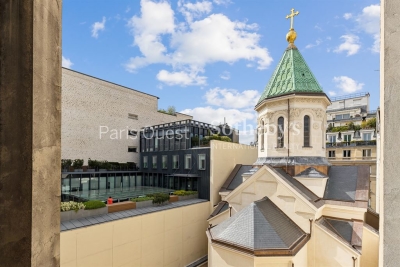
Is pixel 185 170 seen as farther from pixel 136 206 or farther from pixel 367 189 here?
pixel 367 189

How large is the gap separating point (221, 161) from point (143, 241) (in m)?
10.1

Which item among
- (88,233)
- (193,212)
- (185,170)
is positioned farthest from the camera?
(185,170)

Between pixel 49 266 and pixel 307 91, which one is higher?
pixel 307 91

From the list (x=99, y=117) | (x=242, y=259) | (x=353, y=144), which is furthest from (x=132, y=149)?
(x=353, y=144)

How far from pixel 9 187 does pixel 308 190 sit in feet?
51.9

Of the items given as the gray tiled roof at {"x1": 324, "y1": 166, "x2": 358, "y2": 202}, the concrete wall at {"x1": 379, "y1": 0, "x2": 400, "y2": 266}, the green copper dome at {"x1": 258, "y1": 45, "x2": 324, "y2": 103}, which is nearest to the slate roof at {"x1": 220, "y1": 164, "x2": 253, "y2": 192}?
the gray tiled roof at {"x1": 324, "y1": 166, "x2": 358, "y2": 202}

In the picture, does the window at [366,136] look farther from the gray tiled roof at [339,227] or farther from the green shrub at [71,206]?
the green shrub at [71,206]

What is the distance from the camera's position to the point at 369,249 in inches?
472

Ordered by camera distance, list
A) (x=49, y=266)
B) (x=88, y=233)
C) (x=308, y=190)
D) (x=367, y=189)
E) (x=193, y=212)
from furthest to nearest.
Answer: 1. (x=193, y=212)
2. (x=308, y=190)
3. (x=367, y=189)
4. (x=88, y=233)
5. (x=49, y=266)

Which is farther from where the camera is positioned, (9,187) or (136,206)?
(136,206)

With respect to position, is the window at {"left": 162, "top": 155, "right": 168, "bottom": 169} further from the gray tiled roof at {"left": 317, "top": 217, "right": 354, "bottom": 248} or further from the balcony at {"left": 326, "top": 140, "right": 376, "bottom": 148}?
the balcony at {"left": 326, "top": 140, "right": 376, "bottom": 148}

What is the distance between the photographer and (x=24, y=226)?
1.64m

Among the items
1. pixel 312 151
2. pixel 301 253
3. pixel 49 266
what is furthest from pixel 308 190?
pixel 49 266

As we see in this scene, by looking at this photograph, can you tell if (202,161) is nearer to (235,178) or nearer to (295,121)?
(235,178)
